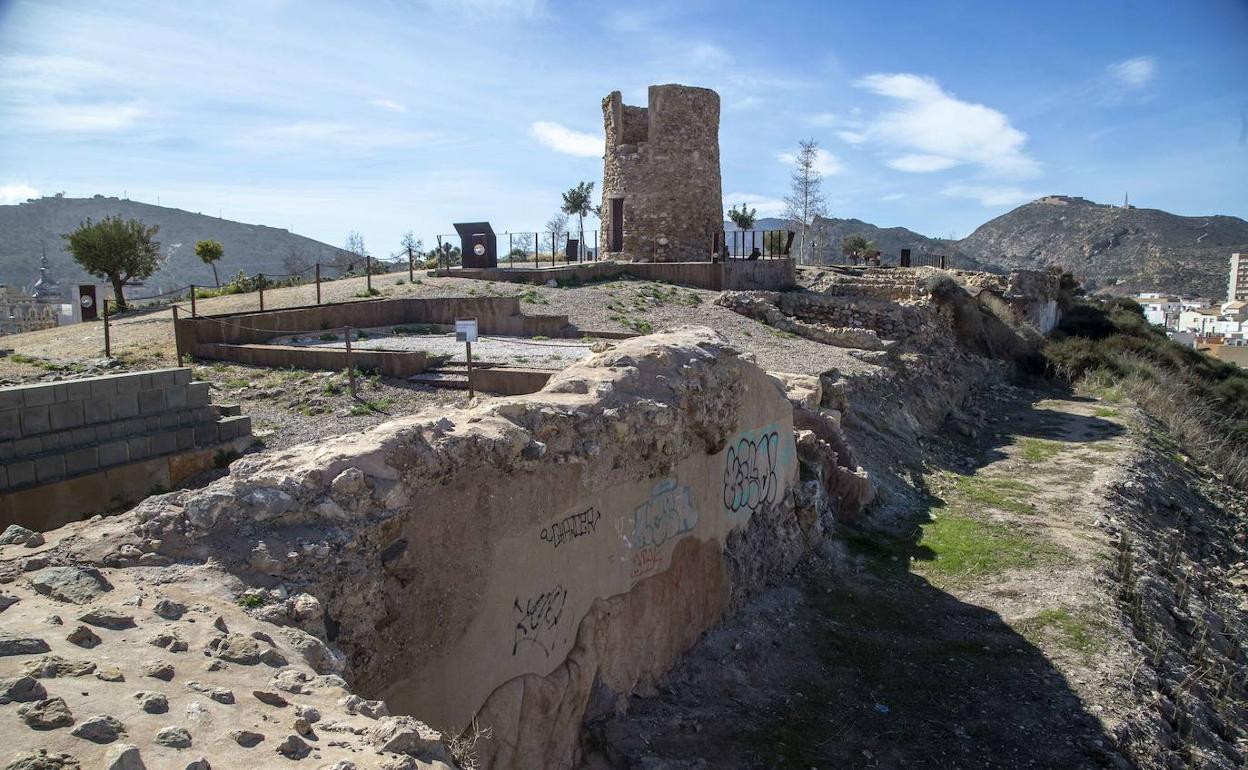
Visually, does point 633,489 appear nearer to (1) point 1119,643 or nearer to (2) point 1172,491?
(1) point 1119,643

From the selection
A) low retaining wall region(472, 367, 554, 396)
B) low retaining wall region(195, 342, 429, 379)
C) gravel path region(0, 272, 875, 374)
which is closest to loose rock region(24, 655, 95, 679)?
low retaining wall region(472, 367, 554, 396)

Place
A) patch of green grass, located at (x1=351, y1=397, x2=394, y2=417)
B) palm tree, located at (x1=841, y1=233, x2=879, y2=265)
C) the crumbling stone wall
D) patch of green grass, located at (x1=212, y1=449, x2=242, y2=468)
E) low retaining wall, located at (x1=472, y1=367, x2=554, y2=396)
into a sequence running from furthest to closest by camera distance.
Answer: palm tree, located at (x1=841, y1=233, x2=879, y2=265)
low retaining wall, located at (x1=472, y1=367, x2=554, y2=396)
patch of green grass, located at (x1=351, y1=397, x2=394, y2=417)
patch of green grass, located at (x1=212, y1=449, x2=242, y2=468)
the crumbling stone wall

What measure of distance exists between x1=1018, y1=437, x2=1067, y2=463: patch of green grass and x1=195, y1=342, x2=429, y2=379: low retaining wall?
443 inches

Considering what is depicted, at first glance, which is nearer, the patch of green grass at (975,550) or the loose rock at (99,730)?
the loose rock at (99,730)

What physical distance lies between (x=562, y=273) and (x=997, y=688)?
1734 centimetres

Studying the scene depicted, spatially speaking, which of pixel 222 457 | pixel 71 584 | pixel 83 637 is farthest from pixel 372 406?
pixel 83 637

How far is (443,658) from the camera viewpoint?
4531 mm

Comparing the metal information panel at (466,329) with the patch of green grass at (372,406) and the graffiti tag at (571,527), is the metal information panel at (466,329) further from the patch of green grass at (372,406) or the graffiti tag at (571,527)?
the graffiti tag at (571,527)

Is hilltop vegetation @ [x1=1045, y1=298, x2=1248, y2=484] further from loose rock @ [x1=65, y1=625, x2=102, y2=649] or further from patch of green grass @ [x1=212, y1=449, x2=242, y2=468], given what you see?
loose rock @ [x1=65, y1=625, x2=102, y2=649]

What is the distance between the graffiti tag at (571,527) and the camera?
5.43 metres

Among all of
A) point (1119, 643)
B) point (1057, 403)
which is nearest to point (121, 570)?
point (1119, 643)

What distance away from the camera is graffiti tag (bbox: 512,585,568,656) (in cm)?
508

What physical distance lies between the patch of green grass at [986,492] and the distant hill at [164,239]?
93.3 metres

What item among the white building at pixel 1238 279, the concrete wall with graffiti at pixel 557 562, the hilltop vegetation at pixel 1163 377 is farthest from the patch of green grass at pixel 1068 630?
the white building at pixel 1238 279
